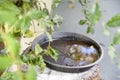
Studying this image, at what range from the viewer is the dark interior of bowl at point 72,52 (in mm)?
1101

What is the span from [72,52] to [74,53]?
2 centimetres

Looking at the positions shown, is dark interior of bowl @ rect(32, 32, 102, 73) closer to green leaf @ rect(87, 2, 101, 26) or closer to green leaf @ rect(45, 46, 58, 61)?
green leaf @ rect(45, 46, 58, 61)

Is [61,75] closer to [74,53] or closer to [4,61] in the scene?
[74,53]

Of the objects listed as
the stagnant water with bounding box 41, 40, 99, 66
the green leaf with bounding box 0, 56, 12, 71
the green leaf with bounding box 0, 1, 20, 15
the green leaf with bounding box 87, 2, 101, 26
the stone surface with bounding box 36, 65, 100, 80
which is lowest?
the stone surface with bounding box 36, 65, 100, 80

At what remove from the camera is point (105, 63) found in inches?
76.9

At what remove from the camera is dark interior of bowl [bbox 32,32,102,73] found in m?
1.10

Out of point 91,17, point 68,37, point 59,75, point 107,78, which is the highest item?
point 91,17

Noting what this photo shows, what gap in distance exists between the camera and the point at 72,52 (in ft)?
3.99

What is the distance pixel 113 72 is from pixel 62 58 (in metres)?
0.82

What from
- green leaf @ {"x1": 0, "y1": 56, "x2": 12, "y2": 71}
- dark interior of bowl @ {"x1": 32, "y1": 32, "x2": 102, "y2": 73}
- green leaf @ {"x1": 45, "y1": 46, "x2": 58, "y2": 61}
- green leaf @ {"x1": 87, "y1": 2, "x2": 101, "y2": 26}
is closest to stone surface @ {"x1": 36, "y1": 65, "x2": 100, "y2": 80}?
dark interior of bowl @ {"x1": 32, "y1": 32, "x2": 102, "y2": 73}

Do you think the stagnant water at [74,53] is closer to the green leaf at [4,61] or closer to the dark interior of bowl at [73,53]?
the dark interior of bowl at [73,53]

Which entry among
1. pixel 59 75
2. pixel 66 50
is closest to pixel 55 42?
pixel 66 50

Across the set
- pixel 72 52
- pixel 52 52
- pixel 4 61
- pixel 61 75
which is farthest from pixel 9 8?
pixel 72 52

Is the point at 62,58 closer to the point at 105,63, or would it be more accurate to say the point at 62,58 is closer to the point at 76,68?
the point at 76,68
